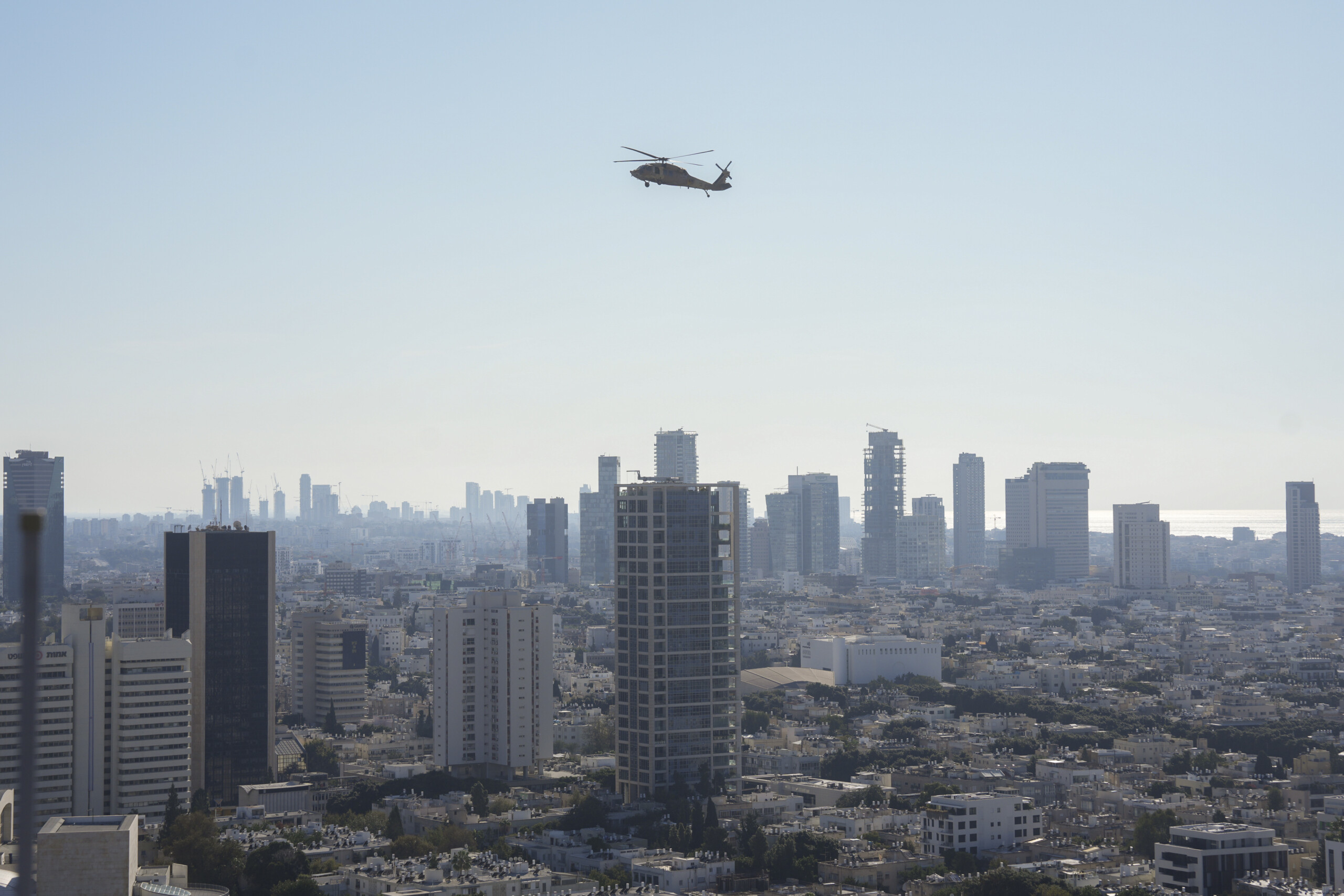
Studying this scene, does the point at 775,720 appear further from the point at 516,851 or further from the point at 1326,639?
the point at 1326,639

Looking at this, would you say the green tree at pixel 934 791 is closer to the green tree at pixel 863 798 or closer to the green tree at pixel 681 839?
the green tree at pixel 863 798

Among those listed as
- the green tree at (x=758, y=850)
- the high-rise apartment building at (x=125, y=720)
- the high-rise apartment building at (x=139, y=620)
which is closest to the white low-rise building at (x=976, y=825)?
the green tree at (x=758, y=850)

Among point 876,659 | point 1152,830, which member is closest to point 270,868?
point 1152,830

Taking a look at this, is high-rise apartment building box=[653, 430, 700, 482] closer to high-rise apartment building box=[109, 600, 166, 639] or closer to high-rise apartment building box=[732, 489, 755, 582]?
high-rise apartment building box=[732, 489, 755, 582]

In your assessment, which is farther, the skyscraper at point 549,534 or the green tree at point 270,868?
the skyscraper at point 549,534

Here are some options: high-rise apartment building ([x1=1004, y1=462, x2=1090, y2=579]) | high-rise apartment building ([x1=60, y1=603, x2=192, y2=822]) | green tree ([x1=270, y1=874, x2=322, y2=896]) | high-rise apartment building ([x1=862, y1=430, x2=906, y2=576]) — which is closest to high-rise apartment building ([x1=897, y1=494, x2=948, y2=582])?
high-rise apartment building ([x1=862, y1=430, x2=906, y2=576])
